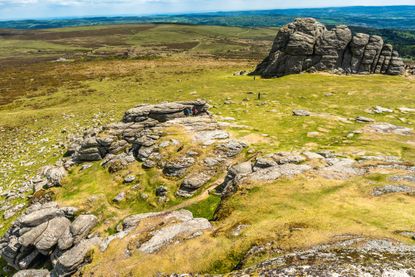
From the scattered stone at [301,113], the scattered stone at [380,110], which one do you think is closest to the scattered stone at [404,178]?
the scattered stone at [301,113]

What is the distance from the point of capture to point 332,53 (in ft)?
245

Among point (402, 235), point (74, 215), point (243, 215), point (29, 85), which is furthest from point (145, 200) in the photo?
point (29, 85)

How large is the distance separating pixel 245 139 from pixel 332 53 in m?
52.6

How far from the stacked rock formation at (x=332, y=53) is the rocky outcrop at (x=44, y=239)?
63.9 m

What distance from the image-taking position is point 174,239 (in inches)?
747

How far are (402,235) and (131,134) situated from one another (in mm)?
30528

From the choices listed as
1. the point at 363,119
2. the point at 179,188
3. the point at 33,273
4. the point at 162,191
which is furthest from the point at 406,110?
the point at 33,273

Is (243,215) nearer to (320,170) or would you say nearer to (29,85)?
(320,170)

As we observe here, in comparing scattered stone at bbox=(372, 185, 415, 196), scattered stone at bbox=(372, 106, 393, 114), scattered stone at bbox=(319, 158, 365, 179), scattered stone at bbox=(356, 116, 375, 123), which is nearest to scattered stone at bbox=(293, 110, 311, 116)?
scattered stone at bbox=(356, 116, 375, 123)

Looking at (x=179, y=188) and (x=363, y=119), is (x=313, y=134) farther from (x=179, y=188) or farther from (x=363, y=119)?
(x=179, y=188)

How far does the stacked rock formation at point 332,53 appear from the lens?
73.9 metres

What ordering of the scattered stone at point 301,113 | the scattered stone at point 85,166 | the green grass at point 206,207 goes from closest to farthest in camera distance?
the green grass at point 206,207, the scattered stone at point 85,166, the scattered stone at point 301,113

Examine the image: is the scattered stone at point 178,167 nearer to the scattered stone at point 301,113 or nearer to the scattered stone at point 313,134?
the scattered stone at point 313,134

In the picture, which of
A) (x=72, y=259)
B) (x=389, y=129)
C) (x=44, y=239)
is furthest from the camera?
(x=389, y=129)
